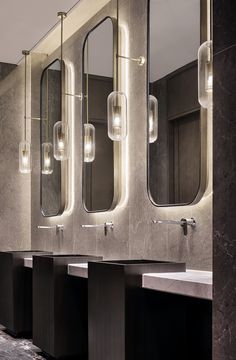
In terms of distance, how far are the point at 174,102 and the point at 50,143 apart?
2481 mm

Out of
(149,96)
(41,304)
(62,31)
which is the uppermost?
(62,31)

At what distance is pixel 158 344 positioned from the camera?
3.25 m

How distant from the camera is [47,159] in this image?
19.2 feet

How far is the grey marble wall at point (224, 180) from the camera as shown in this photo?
79.0 inches

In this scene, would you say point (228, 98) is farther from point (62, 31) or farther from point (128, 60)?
point (62, 31)

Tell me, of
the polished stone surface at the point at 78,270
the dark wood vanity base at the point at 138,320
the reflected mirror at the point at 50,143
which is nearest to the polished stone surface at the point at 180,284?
the dark wood vanity base at the point at 138,320

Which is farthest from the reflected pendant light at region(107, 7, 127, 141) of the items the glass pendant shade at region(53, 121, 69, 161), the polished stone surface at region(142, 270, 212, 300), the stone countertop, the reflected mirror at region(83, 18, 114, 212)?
the stone countertop

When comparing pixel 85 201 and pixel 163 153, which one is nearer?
pixel 163 153

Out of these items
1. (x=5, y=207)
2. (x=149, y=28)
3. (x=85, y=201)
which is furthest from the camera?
(x=5, y=207)

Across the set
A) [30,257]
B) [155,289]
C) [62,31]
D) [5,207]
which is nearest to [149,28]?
[62,31]

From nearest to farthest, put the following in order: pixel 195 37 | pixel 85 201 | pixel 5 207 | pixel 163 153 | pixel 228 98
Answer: pixel 228 98 < pixel 195 37 < pixel 163 153 < pixel 85 201 < pixel 5 207

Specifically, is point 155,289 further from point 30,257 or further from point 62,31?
point 62,31

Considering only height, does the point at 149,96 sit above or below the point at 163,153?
above

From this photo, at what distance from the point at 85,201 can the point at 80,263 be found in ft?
3.27
